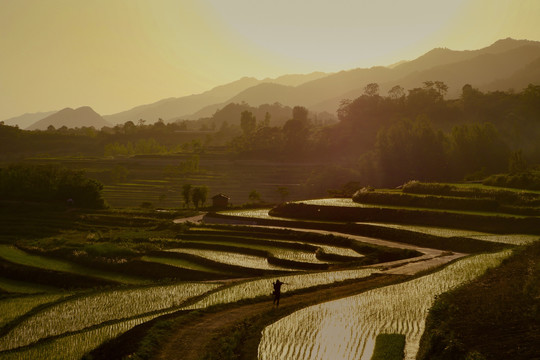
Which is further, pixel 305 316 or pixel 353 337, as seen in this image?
pixel 305 316

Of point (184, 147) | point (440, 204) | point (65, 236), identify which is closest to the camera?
point (440, 204)

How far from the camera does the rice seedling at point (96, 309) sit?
78.6ft

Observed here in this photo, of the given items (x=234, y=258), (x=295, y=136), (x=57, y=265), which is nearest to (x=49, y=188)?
(x=57, y=265)

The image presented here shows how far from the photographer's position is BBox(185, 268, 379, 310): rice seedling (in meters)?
26.4

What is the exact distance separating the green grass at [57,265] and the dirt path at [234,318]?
1316 centimetres

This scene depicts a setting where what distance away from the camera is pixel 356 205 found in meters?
53.6

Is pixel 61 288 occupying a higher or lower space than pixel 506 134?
lower

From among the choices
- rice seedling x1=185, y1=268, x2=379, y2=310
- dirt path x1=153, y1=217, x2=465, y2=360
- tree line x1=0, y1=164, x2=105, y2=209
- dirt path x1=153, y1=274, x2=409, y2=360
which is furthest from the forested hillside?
dirt path x1=153, y1=274, x2=409, y2=360

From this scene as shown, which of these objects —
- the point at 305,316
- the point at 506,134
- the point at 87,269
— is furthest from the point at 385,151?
the point at 305,316

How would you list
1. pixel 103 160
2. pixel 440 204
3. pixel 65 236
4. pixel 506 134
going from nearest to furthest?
pixel 440 204 < pixel 65 236 < pixel 506 134 < pixel 103 160

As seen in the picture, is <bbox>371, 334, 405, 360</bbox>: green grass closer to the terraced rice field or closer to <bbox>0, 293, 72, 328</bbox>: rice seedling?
<bbox>0, 293, 72, 328</bbox>: rice seedling

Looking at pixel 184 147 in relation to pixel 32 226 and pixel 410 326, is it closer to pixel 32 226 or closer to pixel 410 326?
pixel 32 226

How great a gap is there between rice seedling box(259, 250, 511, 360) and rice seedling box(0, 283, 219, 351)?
26.4 feet

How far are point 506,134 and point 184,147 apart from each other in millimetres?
88256
